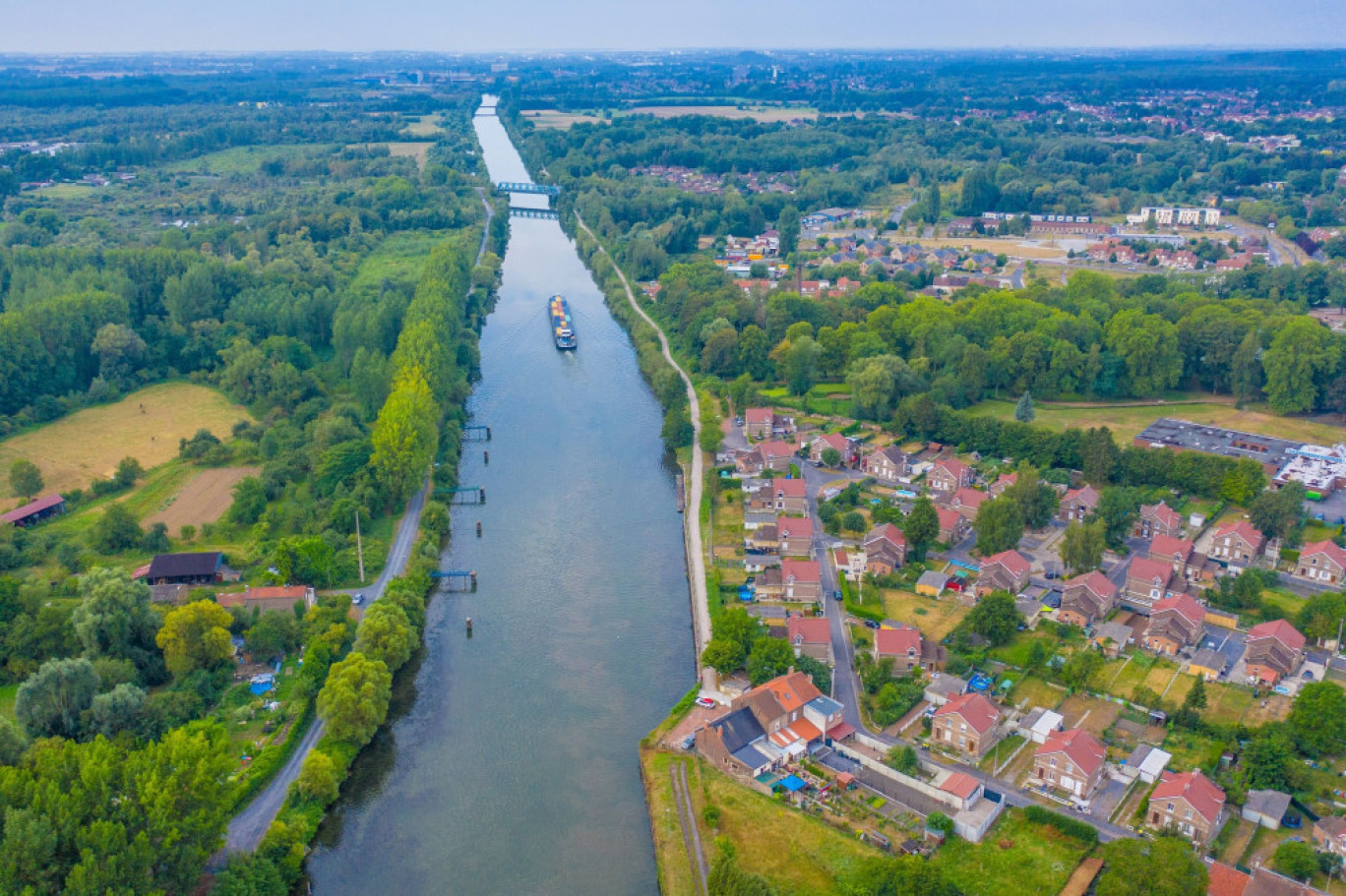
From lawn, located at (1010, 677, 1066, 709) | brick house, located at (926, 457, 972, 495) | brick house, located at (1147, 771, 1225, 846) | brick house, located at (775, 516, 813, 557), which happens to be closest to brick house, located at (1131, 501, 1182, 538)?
brick house, located at (926, 457, 972, 495)

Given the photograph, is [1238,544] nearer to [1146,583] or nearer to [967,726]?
[1146,583]

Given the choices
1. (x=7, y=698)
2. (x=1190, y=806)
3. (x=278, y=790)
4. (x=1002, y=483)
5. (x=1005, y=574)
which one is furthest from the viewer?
(x=1002, y=483)

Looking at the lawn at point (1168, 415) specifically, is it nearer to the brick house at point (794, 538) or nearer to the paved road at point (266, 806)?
the brick house at point (794, 538)

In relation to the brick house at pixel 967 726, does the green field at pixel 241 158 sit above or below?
above

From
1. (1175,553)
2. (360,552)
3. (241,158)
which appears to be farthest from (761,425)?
(241,158)

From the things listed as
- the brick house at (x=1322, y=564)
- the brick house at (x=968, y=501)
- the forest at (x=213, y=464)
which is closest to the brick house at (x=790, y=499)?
the brick house at (x=968, y=501)

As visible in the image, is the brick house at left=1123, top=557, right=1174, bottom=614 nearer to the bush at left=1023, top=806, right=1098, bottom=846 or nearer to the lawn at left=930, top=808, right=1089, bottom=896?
the bush at left=1023, top=806, right=1098, bottom=846

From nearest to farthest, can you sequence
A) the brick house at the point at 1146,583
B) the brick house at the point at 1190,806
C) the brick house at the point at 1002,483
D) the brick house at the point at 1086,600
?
the brick house at the point at 1190,806, the brick house at the point at 1086,600, the brick house at the point at 1146,583, the brick house at the point at 1002,483
